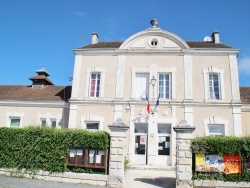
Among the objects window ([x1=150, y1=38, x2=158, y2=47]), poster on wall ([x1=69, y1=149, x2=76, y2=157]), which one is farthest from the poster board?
window ([x1=150, y1=38, x2=158, y2=47])

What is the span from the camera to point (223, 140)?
331 inches

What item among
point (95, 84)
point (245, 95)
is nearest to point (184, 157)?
point (95, 84)

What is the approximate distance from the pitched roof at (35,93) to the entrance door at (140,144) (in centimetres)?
554

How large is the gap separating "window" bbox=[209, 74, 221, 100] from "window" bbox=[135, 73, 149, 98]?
3835 mm

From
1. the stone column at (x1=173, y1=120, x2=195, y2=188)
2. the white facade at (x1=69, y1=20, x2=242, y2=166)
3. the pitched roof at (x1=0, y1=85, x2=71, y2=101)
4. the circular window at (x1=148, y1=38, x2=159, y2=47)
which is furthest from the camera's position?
the pitched roof at (x1=0, y1=85, x2=71, y2=101)

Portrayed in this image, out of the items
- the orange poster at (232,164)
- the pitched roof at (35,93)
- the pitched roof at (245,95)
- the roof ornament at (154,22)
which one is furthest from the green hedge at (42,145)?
the pitched roof at (245,95)

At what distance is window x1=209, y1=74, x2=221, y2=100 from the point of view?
14508 millimetres

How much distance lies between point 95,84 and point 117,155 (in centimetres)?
758

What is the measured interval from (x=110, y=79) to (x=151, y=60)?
286cm

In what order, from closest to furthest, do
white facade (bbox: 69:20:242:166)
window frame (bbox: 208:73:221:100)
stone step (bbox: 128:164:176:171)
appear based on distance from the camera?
stone step (bbox: 128:164:176:171), white facade (bbox: 69:20:242:166), window frame (bbox: 208:73:221:100)

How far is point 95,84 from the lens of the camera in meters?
15.6

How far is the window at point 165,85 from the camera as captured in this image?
48.4ft

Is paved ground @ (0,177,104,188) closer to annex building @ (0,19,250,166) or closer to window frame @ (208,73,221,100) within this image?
annex building @ (0,19,250,166)

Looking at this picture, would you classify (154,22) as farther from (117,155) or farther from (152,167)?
(117,155)
